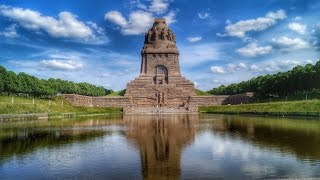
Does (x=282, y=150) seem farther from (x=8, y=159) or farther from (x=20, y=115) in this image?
(x=20, y=115)

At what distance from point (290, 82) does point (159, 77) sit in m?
36.4

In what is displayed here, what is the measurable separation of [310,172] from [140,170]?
654cm

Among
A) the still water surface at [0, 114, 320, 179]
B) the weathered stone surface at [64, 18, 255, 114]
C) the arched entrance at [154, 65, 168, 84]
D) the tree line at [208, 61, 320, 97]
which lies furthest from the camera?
the arched entrance at [154, 65, 168, 84]

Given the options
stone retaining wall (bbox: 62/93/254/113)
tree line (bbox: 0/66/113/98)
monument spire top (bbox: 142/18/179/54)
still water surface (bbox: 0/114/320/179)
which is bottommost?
still water surface (bbox: 0/114/320/179)

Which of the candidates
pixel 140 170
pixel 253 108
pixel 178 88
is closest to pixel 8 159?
pixel 140 170

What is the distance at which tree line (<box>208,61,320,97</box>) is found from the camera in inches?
3105

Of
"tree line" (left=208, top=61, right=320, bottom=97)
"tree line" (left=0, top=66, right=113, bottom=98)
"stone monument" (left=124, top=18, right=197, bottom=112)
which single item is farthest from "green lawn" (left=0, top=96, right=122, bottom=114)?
"tree line" (left=208, top=61, right=320, bottom=97)

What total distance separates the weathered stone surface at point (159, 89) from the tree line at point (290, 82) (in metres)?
5.65

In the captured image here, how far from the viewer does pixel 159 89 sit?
96438 mm

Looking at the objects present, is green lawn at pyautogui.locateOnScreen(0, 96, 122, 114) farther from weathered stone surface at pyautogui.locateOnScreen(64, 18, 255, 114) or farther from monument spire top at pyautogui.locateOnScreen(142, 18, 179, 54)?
monument spire top at pyautogui.locateOnScreen(142, 18, 179, 54)

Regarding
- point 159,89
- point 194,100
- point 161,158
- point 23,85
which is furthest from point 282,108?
point 23,85

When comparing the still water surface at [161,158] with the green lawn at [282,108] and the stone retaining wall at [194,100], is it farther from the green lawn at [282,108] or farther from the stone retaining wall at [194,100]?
the stone retaining wall at [194,100]

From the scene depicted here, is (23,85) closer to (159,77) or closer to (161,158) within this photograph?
(159,77)

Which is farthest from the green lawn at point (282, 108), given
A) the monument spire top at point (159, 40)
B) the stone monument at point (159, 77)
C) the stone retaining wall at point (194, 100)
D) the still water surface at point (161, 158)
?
the monument spire top at point (159, 40)
